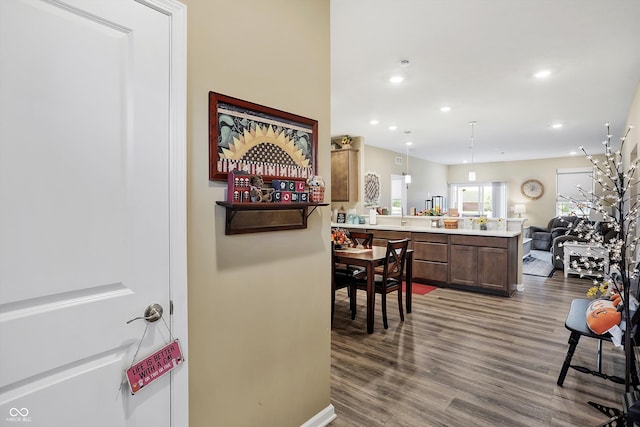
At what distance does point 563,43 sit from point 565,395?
9.29ft

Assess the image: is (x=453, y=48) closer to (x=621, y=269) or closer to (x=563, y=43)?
(x=563, y=43)

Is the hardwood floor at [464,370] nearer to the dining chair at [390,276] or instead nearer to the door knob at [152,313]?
the dining chair at [390,276]

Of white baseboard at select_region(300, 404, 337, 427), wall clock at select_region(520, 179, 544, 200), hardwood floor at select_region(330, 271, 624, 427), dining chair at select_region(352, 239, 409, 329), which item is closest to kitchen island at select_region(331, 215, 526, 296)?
hardwood floor at select_region(330, 271, 624, 427)

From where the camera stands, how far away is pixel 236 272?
155 cm

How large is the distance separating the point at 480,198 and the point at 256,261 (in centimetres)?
1181

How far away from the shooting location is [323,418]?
2012 mm

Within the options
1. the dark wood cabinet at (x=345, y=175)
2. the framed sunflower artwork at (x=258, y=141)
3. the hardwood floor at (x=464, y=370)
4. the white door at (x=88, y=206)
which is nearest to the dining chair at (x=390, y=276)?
the hardwood floor at (x=464, y=370)

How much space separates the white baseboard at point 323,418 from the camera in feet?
6.37

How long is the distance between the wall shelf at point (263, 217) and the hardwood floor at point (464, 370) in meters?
1.27

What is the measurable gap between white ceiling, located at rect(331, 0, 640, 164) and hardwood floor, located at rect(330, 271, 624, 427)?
2722mm

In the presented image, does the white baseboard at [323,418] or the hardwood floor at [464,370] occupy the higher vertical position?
the white baseboard at [323,418]

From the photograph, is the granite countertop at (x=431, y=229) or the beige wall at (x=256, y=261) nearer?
the beige wall at (x=256, y=261)

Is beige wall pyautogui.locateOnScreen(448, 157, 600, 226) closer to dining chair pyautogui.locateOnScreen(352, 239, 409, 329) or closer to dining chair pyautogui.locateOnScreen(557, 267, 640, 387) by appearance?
dining chair pyautogui.locateOnScreen(352, 239, 409, 329)

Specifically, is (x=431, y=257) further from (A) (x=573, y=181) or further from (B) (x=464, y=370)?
→ (A) (x=573, y=181)
